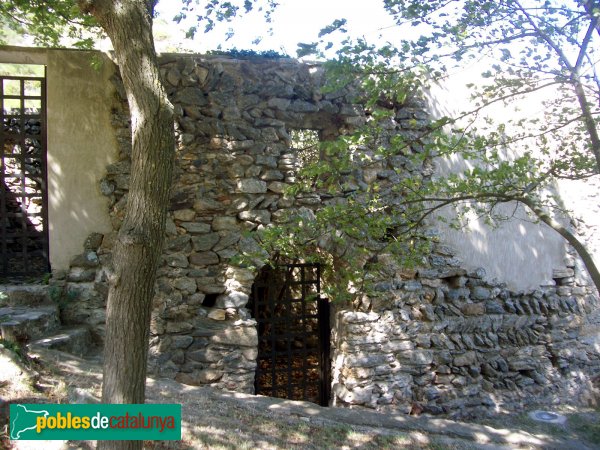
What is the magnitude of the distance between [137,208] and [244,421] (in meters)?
1.95

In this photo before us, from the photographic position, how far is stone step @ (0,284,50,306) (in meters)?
5.21

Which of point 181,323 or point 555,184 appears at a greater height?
point 555,184

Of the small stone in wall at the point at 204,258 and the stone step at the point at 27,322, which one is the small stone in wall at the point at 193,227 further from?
the stone step at the point at 27,322

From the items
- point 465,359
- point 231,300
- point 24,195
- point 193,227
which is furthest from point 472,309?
point 24,195

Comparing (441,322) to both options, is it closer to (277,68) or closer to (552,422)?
(552,422)

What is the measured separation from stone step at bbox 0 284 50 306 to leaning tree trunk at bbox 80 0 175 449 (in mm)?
3093

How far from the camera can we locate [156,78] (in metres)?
2.80

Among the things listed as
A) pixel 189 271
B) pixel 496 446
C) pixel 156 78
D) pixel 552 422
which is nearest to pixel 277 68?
pixel 189 271

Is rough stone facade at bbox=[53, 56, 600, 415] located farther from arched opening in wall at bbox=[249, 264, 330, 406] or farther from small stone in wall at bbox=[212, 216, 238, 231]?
arched opening in wall at bbox=[249, 264, 330, 406]

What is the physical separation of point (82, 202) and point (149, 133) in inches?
123

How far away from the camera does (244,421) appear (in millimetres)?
3945

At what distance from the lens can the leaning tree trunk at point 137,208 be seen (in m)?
2.63
